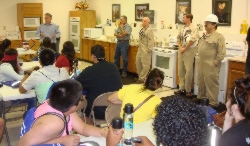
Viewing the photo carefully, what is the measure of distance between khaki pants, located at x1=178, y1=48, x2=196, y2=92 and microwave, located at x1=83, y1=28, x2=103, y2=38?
4231 mm

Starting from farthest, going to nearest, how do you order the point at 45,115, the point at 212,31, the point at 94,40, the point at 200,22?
the point at 94,40, the point at 200,22, the point at 212,31, the point at 45,115

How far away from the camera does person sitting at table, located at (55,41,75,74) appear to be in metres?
4.75

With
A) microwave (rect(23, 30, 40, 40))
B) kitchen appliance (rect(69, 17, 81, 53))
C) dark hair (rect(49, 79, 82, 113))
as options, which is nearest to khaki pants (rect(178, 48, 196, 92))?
dark hair (rect(49, 79, 82, 113))

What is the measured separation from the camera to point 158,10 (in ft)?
27.6

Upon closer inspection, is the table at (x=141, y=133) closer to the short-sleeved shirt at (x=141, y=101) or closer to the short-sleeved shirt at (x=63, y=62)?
the short-sleeved shirt at (x=141, y=101)

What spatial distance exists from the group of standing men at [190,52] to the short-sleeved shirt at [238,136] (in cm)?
371

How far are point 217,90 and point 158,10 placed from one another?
331 cm

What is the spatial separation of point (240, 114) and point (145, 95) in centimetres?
94

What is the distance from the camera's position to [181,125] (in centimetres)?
140

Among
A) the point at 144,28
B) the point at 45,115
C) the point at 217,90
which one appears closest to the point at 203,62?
the point at 217,90

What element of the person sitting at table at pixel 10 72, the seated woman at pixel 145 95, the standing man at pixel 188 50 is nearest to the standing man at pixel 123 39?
the standing man at pixel 188 50

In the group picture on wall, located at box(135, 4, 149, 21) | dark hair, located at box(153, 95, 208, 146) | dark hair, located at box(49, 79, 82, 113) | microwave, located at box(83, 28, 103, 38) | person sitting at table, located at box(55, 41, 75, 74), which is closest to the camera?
dark hair, located at box(153, 95, 208, 146)

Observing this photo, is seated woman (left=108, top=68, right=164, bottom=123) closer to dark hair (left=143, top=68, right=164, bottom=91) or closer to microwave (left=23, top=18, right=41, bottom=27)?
dark hair (left=143, top=68, right=164, bottom=91)

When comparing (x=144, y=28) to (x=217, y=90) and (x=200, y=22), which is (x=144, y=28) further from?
(x=217, y=90)
